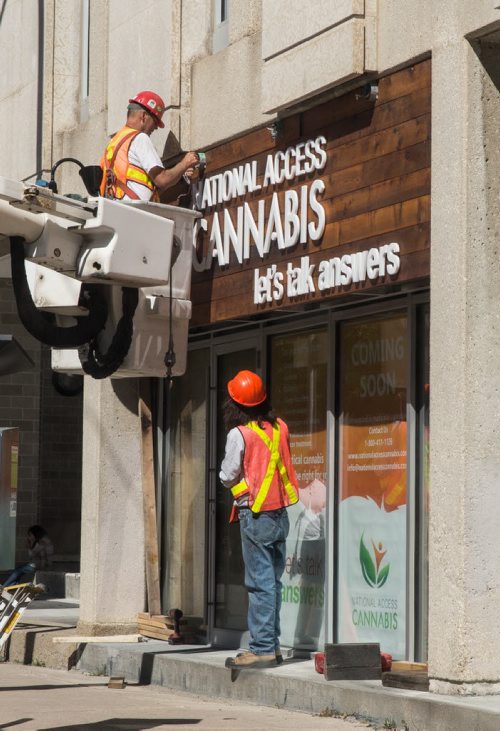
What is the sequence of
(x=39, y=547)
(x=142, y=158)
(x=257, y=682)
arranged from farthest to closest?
(x=39, y=547), (x=142, y=158), (x=257, y=682)

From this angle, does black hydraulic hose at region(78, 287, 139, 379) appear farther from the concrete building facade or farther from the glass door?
the glass door

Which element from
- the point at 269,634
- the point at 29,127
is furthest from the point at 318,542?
the point at 29,127

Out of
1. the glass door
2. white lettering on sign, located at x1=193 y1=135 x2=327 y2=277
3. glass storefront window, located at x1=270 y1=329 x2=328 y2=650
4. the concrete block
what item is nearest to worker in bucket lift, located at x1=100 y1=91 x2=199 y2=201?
white lettering on sign, located at x1=193 y1=135 x2=327 y2=277

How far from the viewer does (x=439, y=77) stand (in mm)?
9172

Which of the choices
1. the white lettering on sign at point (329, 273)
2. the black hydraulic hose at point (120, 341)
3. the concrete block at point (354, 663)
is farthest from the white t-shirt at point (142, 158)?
the black hydraulic hose at point (120, 341)

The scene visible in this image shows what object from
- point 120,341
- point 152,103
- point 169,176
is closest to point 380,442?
point 169,176

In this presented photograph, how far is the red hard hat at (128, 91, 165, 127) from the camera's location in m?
12.3

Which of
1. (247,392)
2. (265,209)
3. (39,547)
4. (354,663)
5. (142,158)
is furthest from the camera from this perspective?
(39,547)

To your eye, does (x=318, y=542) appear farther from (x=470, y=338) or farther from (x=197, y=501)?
(x=470, y=338)

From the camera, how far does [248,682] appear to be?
10289 millimetres

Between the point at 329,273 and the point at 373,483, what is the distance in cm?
142

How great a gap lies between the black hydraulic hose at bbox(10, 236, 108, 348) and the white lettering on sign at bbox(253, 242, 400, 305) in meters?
2.50

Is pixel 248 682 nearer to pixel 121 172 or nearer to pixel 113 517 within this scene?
pixel 113 517

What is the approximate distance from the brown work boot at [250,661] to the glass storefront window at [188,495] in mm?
2265
